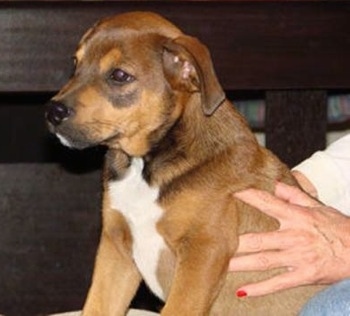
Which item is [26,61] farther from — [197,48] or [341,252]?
[341,252]

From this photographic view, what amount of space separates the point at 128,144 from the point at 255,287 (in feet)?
1.30

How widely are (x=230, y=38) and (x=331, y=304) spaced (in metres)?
1.07

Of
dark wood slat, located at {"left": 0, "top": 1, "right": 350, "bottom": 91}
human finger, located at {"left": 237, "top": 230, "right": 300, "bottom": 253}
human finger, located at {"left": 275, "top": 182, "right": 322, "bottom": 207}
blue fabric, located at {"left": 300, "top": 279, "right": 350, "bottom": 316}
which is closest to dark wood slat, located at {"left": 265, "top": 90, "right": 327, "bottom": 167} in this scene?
dark wood slat, located at {"left": 0, "top": 1, "right": 350, "bottom": 91}

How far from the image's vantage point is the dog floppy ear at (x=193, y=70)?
6.95ft

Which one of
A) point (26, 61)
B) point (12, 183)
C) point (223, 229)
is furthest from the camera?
point (12, 183)

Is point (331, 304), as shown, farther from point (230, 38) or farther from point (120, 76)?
point (230, 38)

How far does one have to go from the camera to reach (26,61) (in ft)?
8.51

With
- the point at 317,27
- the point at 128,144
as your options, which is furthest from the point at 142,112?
the point at 317,27

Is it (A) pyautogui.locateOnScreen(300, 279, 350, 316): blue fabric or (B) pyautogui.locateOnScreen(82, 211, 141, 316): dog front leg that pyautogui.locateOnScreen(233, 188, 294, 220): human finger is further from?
(A) pyautogui.locateOnScreen(300, 279, 350, 316): blue fabric

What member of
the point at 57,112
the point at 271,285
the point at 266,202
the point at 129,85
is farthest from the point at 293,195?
the point at 57,112

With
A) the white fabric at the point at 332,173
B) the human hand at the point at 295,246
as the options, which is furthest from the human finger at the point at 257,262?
the white fabric at the point at 332,173

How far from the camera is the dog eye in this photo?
7.17 ft

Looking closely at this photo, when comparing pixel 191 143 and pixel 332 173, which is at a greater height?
pixel 191 143

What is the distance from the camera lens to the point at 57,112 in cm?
212
